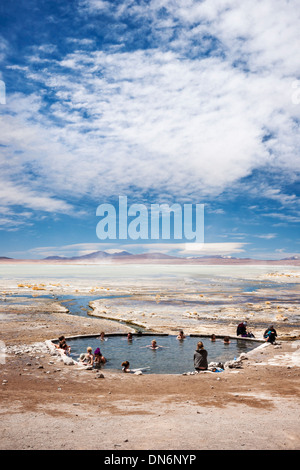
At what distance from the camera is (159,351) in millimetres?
19031

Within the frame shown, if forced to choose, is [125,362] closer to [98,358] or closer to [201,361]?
[98,358]

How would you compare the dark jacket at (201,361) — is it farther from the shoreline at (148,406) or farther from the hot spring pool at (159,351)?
the hot spring pool at (159,351)

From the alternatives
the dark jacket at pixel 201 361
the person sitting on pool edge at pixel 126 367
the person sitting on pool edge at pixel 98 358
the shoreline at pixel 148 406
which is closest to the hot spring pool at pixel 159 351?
the person sitting on pool edge at pixel 98 358

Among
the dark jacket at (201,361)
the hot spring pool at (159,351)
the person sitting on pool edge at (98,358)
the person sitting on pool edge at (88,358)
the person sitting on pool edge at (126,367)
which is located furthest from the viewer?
A: the hot spring pool at (159,351)

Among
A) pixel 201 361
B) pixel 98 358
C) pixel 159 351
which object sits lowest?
pixel 159 351

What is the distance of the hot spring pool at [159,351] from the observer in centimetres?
1651

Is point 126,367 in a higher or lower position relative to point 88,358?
lower

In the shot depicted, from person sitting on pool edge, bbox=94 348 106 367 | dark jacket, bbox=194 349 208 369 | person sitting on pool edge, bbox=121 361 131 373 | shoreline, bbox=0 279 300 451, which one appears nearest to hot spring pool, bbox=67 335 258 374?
person sitting on pool edge, bbox=94 348 106 367

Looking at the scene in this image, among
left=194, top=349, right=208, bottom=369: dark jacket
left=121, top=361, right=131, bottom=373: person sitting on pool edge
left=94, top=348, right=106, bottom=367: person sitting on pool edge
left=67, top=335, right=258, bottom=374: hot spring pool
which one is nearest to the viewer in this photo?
left=194, top=349, right=208, bottom=369: dark jacket

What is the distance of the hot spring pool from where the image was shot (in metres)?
16.5

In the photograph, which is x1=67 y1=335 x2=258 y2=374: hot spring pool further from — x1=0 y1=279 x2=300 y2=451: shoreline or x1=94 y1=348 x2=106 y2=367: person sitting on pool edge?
x1=0 y1=279 x2=300 y2=451: shoreline

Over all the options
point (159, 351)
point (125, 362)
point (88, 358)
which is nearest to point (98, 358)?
point (88, 358)

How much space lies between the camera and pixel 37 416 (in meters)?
8.74
